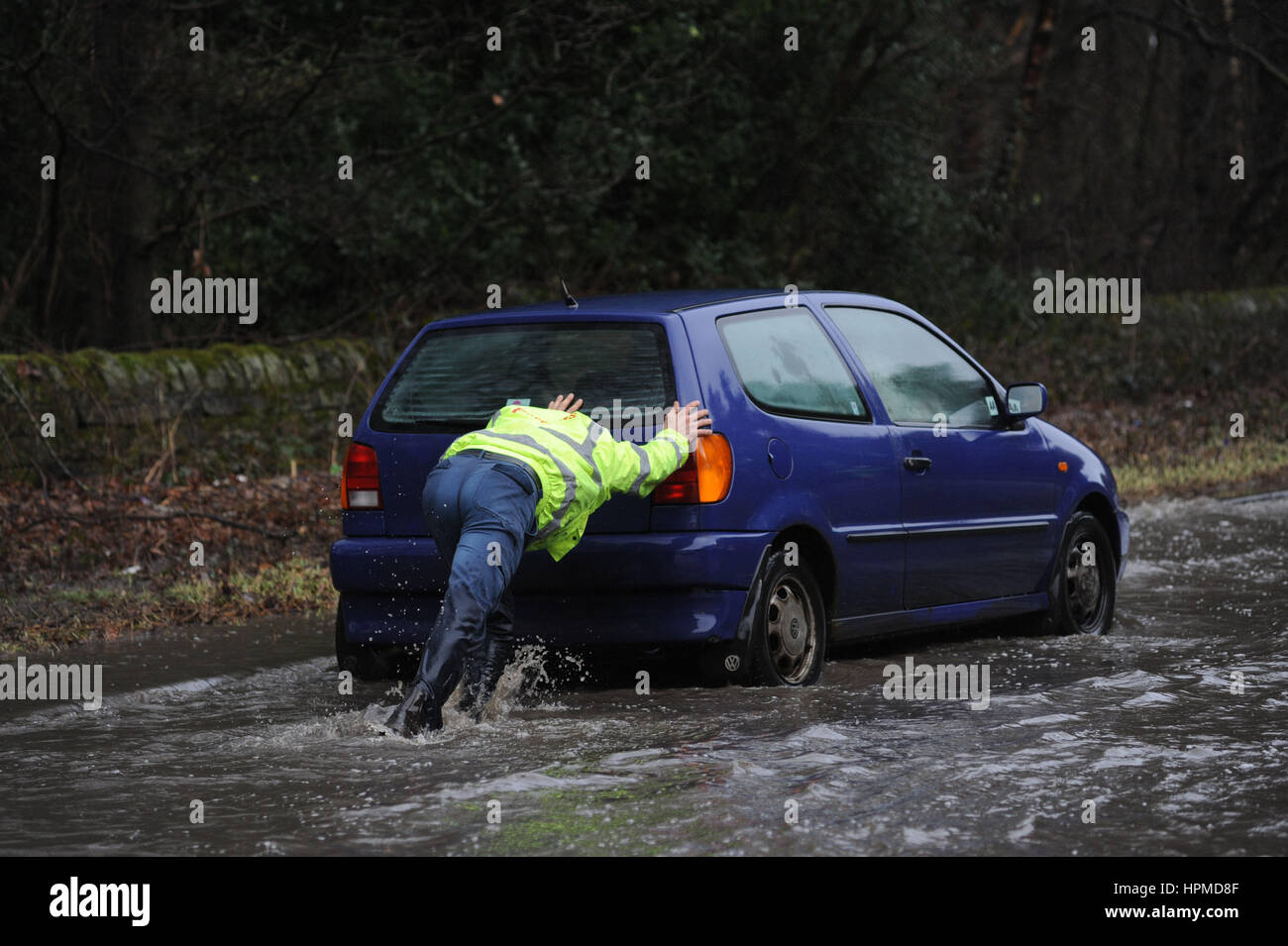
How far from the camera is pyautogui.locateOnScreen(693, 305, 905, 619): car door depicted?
287 inches

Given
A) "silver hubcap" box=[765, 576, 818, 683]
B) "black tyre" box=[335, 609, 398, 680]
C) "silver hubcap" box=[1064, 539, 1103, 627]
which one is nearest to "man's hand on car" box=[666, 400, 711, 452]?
"silver hubcap" box=[765, 576, 818, 683]

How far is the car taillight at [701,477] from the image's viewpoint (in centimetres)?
710

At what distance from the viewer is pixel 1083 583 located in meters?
9.38

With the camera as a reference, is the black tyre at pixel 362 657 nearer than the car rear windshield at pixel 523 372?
No

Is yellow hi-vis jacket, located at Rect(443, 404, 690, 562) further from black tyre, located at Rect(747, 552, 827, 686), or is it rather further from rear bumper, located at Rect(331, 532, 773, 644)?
black tyre, located at Rect(747, 552, 827, 686)

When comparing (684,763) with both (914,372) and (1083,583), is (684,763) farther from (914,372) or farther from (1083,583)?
(1083,583)

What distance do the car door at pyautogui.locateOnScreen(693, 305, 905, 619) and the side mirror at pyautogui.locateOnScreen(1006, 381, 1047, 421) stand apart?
103 cm

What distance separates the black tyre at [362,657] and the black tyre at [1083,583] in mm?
3323

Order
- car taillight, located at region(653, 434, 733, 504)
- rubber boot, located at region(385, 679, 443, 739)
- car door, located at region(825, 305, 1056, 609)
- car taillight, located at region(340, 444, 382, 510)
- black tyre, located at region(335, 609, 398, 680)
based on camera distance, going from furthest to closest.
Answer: car door, located at region(825, 305, 1056, 609) → black tyre, located at region(335, 609, 398, 680) → car taillight, located at region(340, 444, 382, 510) → car taillight, located at region(653, 434, 733, 504) → rubber boot, located at region(385, 679, 443, 739)

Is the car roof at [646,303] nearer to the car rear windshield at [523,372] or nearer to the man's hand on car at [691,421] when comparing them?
the car rear windshield at [523,372]

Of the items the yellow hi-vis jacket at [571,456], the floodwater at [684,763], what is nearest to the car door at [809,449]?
the yellow hi-vis jacket at [571,456]

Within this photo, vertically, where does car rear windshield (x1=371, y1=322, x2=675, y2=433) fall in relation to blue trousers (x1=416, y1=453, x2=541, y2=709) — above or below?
above

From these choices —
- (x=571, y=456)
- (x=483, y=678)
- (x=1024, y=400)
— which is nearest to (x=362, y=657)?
(x=483, y=678)
